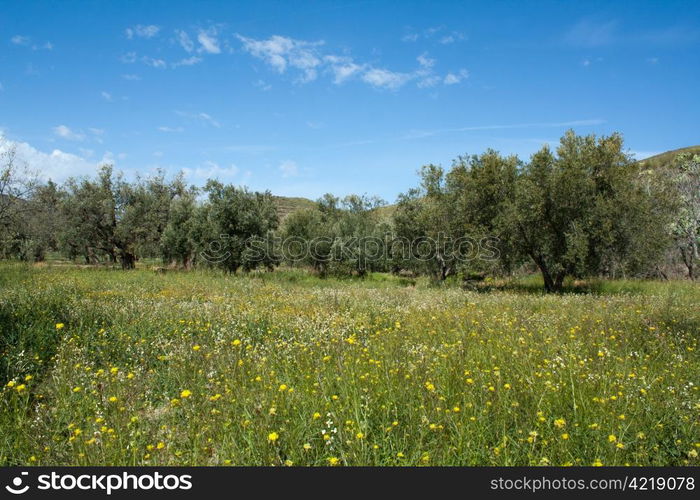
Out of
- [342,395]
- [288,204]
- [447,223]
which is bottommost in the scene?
[342,395]

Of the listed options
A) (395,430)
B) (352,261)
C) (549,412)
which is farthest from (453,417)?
(352,261)

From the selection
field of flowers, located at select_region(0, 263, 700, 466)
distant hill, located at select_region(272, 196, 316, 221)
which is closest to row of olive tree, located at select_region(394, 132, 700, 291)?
field of flowers, located at select_region(0, 263, 700, 466)

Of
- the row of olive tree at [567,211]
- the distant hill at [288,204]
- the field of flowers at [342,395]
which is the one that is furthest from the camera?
the distant hill at [288,204]

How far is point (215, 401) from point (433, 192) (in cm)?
2800

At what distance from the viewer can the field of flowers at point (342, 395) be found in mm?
3510

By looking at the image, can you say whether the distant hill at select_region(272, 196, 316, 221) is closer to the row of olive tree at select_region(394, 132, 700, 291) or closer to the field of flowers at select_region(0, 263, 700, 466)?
the row of olive tree at select_region(394, 132, 700, 291)

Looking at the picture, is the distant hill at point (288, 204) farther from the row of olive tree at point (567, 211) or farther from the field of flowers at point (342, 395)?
the field of flowers at point (342, 395)

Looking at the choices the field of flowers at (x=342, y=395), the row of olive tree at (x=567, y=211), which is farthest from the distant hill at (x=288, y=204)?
the field of flowers at (x=342, y=395)

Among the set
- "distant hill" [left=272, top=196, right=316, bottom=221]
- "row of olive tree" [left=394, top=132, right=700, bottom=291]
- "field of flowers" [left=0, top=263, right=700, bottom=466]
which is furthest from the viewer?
"distant hill" [left=272, top=196, right=316, bottom=221]

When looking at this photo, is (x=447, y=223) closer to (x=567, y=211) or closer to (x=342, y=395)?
(x=567, y=211)

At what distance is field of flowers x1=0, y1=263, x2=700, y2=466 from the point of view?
3510 mm

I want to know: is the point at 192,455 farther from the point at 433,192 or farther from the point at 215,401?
the point at 433,192

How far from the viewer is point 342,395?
4.45m

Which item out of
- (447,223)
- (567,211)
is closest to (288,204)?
(447,223)
